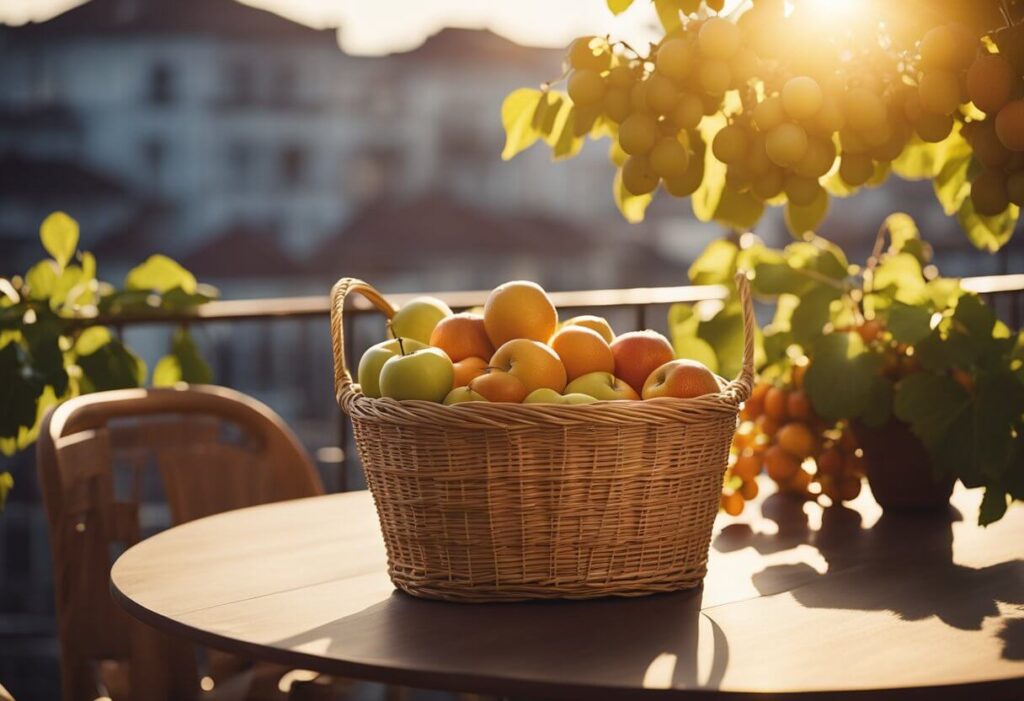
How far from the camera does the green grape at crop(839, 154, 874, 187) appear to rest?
117 centimetres

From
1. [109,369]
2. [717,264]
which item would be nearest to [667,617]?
[717,264]

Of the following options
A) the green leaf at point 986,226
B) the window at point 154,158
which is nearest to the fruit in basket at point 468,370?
the green leaf at point 986,226

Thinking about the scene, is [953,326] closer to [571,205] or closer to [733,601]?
[733,601]

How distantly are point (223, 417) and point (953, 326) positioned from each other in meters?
0.99

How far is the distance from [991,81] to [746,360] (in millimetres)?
318

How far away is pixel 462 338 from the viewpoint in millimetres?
1104

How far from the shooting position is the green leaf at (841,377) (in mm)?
1298

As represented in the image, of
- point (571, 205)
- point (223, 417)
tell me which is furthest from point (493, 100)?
point (223, 417)

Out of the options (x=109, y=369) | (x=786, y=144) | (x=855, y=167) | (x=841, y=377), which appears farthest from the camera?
(x=109, y=369)

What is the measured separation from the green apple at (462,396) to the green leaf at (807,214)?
0.51 meters

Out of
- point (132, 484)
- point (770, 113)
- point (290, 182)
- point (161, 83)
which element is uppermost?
point (161, 83)

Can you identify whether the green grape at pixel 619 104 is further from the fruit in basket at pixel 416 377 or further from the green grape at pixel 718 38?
the fruit in basket at pixel 416 377

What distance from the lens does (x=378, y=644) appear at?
2.85 feet

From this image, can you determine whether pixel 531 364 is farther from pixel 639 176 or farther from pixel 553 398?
pixel 639 176
